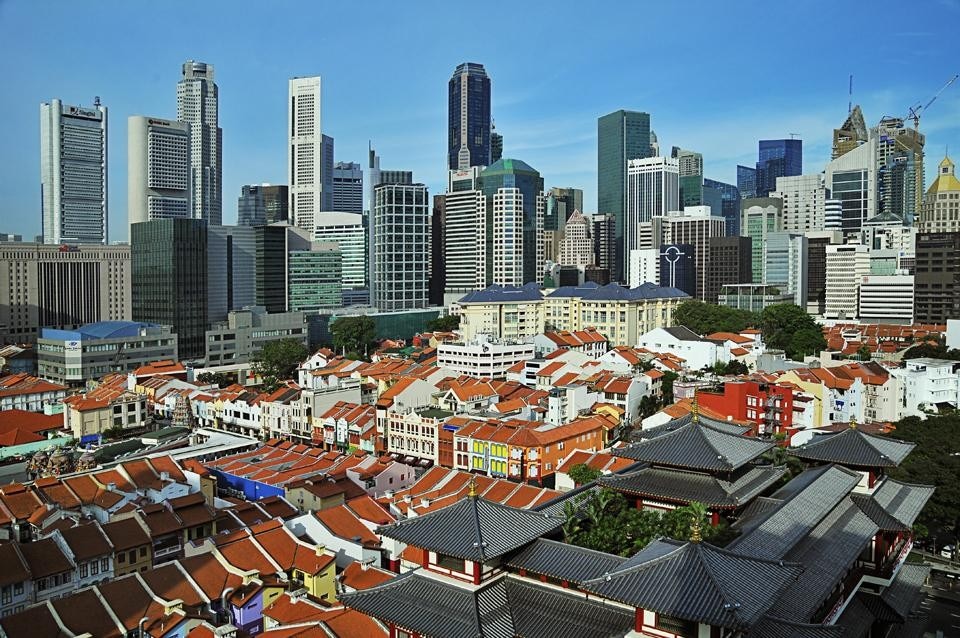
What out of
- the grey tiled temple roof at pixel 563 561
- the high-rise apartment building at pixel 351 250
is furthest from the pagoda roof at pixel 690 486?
the high-rise apartment building at pixel 351 250

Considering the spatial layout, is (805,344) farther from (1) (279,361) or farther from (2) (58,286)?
(2) (58,286)

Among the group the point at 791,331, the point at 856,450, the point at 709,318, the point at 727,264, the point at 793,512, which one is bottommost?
the point at 793,512

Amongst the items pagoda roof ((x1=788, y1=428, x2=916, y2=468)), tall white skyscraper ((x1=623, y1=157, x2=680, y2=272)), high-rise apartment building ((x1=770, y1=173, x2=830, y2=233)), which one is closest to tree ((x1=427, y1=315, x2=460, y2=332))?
pagoda roof ((x1=788, y1=428, x2=916, y2=468))

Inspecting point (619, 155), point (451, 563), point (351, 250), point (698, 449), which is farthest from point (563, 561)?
point (619, 155)

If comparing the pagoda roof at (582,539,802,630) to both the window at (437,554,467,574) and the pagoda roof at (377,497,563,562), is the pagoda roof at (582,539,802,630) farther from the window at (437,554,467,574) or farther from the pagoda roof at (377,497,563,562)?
the window at (437,554,467,574)

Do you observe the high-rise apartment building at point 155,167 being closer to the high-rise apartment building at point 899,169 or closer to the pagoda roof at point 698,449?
the high-rise apartment building at point 899,169

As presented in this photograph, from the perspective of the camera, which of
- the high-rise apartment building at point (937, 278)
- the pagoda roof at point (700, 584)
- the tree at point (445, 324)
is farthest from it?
the tree at point (445, 324)
